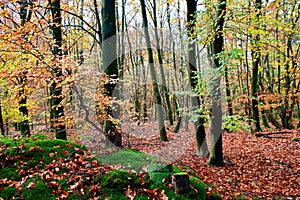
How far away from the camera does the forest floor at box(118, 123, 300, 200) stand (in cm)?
611

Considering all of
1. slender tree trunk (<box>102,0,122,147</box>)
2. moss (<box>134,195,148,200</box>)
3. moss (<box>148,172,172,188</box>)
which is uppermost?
slender tree trunk (<box>102,0,122,147</box>)

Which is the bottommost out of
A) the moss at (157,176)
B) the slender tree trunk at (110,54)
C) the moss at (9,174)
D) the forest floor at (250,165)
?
the forest floor at (250,165)

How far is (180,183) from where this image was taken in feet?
13.3

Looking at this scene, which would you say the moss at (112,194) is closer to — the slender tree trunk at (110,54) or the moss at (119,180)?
the moss at (119,180)

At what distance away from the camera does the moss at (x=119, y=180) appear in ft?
13.0

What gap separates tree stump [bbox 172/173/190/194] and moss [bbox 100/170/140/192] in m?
0.69

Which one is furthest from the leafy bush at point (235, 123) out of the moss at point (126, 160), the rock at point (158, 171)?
the rock at point (158, 171)

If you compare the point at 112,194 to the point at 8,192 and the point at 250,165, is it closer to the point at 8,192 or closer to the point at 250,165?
the point at 8,192

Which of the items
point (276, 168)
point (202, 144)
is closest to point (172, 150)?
point (202, 144)

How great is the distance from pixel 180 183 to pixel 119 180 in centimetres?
112

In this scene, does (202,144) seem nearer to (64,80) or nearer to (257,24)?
(257,24)

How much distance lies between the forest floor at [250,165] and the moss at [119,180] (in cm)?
189

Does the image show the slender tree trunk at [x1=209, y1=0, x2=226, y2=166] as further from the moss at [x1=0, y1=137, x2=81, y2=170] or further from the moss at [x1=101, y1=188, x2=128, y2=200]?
A: the moss at [x1=0, y1=137, x2=81, y2=170]

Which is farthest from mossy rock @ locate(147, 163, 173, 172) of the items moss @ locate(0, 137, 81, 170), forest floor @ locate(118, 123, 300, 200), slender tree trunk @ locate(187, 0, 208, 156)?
slender tree trunk @ locate(187, 0, 208, 156)
